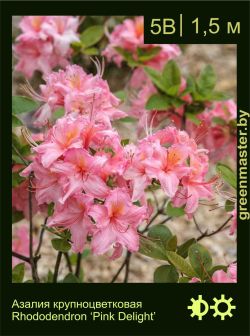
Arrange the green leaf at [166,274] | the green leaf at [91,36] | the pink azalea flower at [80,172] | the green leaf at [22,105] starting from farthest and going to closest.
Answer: the green leaf at [91,36]
the green leaf at [22,105]
the green leaf at [166,274]
the pink azalea flower at [80,172]

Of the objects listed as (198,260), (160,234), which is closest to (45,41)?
(160,234)

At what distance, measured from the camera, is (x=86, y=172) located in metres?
1.12

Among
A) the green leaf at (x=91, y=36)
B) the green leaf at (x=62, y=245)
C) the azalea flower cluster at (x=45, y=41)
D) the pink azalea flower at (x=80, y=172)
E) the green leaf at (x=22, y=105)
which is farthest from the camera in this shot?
the green leaf at (x=91, y=36)

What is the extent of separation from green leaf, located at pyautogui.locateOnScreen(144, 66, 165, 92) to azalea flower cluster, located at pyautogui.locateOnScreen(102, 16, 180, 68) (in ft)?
0.39

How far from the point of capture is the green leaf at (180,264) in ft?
4.10

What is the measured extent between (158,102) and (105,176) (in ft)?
1.70

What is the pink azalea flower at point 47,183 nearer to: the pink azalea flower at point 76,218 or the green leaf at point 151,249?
the pink azalea flower at point 76,218

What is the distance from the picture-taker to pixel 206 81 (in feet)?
5.47

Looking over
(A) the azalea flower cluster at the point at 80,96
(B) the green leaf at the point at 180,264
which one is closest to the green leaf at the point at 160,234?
(B) the green leaf at the point at 180,264

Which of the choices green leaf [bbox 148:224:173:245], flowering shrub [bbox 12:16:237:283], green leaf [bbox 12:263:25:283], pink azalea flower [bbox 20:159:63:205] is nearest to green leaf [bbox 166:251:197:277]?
flowering shrub [bbox 12:16:237:283]

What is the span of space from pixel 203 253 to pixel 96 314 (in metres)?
0.23
